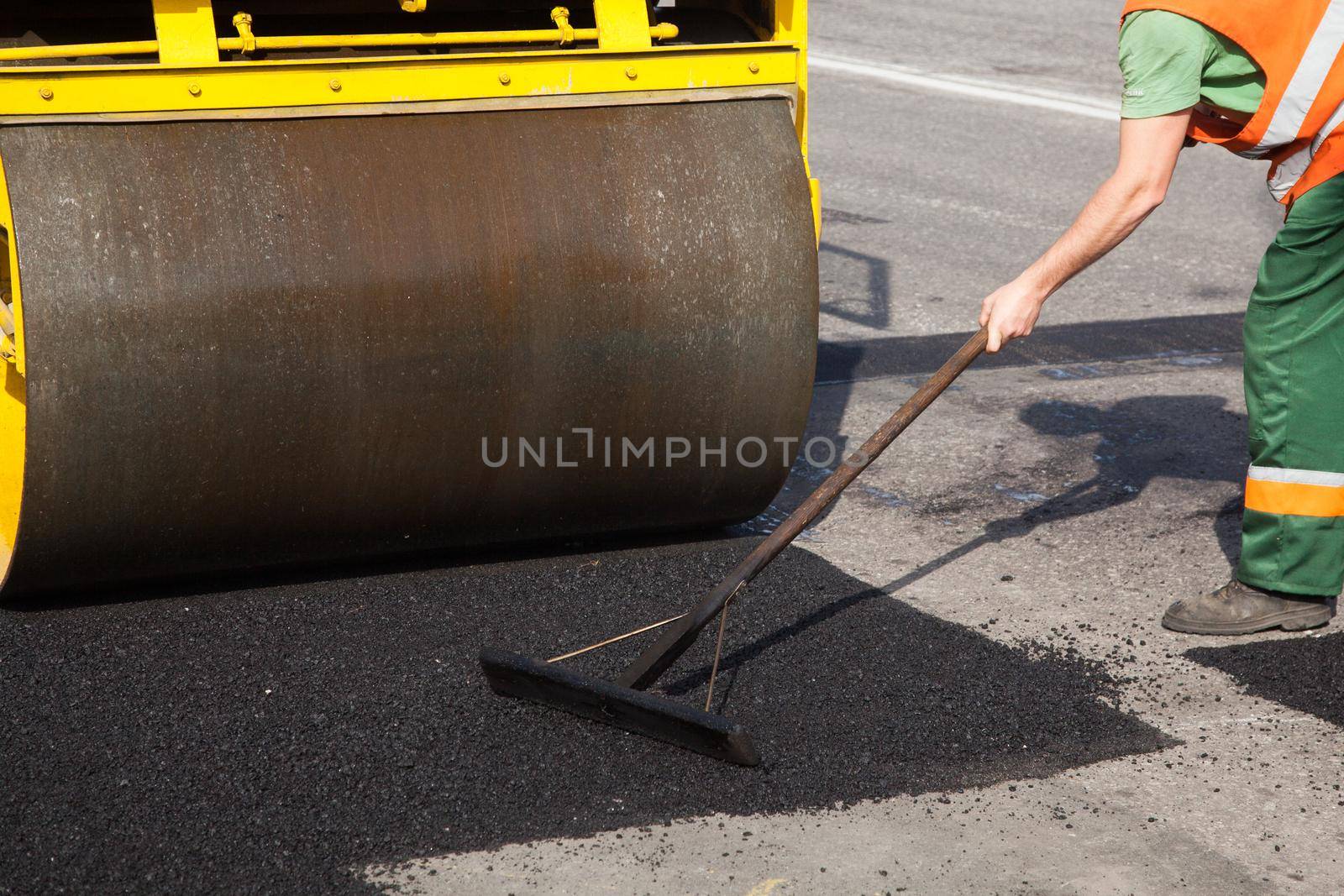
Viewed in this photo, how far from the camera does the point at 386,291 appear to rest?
3.01 meters

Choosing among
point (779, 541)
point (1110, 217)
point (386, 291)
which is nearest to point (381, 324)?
point (386, 291)

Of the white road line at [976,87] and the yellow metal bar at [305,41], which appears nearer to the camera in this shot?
the yellow metal bar at [305,41]

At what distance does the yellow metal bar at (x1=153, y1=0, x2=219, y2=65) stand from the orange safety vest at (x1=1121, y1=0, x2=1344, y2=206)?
181 cm

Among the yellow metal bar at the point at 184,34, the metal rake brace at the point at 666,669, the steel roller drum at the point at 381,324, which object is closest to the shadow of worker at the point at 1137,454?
the metal rake brace at the point at 666,669

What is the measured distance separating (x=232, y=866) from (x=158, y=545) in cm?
94

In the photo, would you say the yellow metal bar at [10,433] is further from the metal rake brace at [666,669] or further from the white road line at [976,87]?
the white road line at [976,87]

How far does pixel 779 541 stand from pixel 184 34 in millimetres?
1538

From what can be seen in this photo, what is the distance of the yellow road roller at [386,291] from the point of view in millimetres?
2867

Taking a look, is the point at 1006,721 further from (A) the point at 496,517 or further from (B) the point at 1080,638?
(A) the point at 496,517

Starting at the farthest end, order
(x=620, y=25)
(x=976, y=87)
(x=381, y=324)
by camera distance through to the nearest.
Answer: (x=976, y=87) < (x=620, y=25) < (x=381, y=324)

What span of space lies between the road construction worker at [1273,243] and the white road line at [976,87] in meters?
6.91

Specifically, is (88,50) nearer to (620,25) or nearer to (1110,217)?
(620,25)

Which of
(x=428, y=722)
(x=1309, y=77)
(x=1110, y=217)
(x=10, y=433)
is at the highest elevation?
(x=1309, y=77)

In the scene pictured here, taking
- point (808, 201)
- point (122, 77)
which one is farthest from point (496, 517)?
point (122, 77)
